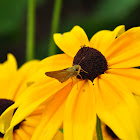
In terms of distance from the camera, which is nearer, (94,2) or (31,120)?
(31,120)

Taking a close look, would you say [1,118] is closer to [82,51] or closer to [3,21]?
[82,51]

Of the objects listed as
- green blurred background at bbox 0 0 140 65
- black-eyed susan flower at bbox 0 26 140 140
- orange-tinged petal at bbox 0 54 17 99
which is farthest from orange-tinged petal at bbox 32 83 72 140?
green blurred background at bbox 0 0 140 65

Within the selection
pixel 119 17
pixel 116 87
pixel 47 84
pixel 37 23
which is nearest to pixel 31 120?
pixel 47 84

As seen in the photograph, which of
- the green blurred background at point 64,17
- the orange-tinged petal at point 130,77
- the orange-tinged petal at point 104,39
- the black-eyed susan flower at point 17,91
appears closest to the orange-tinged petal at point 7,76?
the black-eyed susan flower at point 17,91

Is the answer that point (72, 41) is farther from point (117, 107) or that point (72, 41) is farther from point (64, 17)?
point (64, 17)

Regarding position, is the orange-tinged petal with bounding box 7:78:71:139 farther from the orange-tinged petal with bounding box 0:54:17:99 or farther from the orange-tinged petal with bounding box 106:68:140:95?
the orange-tinged petal with bounding box 0:54:17:99

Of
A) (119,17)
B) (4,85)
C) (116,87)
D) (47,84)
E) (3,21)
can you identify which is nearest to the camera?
(116,87)

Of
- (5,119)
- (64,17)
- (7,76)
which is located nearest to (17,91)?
(7,76)
